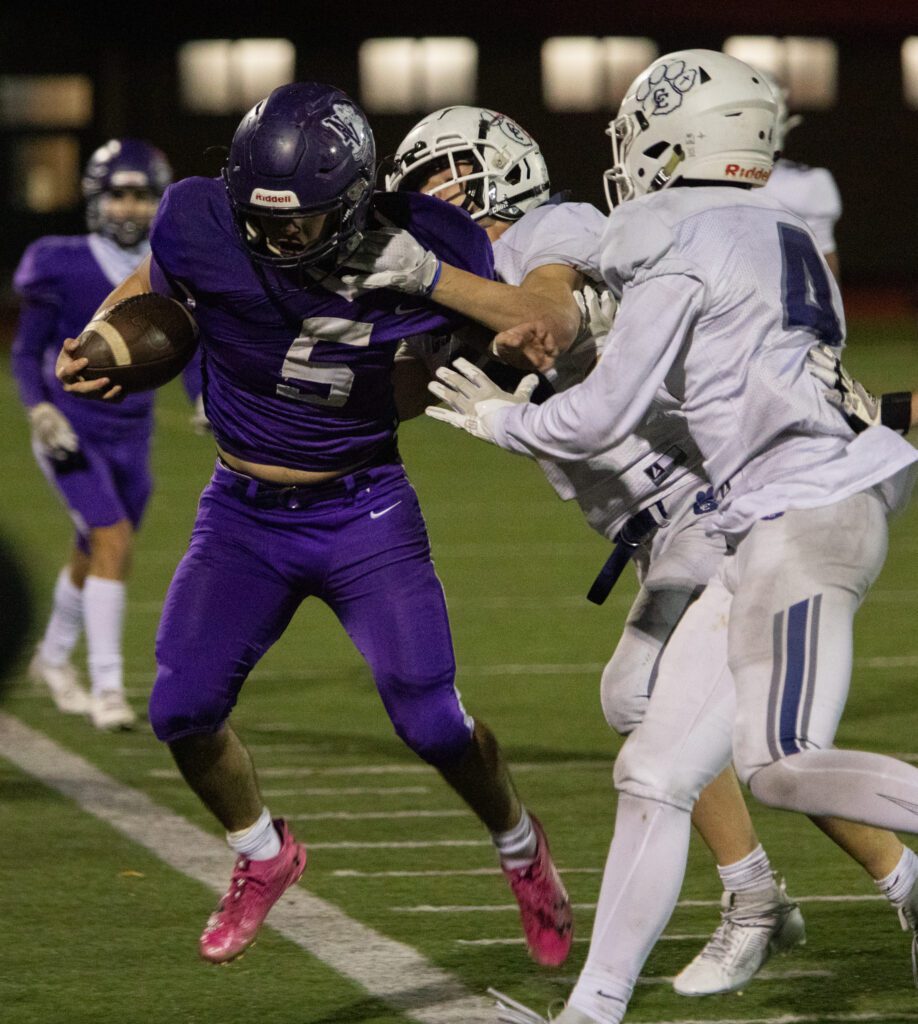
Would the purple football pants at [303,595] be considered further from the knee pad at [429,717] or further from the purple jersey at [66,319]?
the purple jersey at [66,319]

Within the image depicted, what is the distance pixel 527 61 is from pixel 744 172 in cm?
2830

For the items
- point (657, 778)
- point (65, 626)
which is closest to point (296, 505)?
point (657, 778)

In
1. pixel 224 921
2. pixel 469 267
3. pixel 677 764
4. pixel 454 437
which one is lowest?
pixel 454 437

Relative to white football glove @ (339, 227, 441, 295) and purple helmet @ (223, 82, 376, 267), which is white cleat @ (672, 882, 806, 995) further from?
purple helmet @ (223, 82, 376, 267)

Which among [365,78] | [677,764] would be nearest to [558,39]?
[365,78]

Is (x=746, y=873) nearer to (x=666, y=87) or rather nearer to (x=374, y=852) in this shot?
(x=374, y=852)

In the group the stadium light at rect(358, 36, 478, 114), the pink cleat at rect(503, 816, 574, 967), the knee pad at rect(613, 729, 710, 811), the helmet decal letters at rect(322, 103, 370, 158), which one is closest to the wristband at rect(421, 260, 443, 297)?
the helmet decal letters at rect(322, 103, 370, 158)

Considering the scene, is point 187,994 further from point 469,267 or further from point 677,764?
point 469,267

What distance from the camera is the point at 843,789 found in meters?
3.40

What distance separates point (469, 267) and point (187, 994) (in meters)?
1.52

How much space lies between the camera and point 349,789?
5980 mm

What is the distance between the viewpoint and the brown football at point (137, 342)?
4148 mm

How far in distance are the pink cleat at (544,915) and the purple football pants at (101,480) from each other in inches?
126

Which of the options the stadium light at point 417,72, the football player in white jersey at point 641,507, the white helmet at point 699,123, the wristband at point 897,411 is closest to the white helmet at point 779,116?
the white helmet at point 699,123
